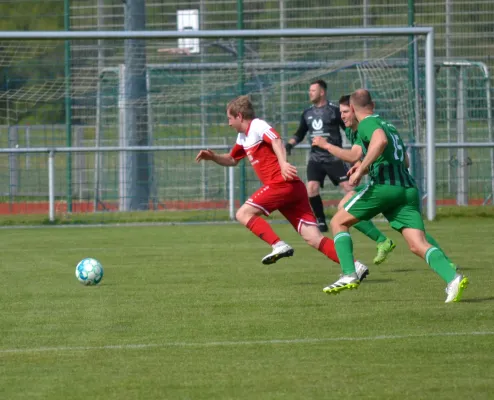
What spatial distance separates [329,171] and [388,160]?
20.0ft

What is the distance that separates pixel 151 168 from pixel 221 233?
11.5 ft

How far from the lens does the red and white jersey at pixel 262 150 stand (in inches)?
386

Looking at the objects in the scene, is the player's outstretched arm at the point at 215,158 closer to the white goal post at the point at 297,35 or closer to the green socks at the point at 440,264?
the green socks at the point at 440,264

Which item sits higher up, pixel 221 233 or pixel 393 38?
pixel 393 38

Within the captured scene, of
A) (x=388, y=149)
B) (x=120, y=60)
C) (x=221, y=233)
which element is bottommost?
(x=221, y=233)

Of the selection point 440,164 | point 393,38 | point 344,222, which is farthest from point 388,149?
point 440,164

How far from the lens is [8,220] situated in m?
17.8

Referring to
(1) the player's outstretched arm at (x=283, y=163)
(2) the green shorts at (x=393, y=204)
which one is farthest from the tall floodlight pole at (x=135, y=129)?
(2) the green shorts at (x=393, y=204)

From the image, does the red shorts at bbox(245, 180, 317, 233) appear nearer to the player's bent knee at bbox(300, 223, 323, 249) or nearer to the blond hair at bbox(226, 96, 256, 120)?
the player's bent knee at bbox(300, 223, 323, 249)

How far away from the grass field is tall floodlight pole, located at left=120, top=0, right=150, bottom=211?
655 cm

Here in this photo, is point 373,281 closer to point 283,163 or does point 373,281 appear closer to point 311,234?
point 311,234

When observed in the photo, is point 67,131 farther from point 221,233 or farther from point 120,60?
point 221,233

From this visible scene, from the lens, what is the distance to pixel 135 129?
18.7 meters

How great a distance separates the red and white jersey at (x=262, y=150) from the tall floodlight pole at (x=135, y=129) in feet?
27.0
